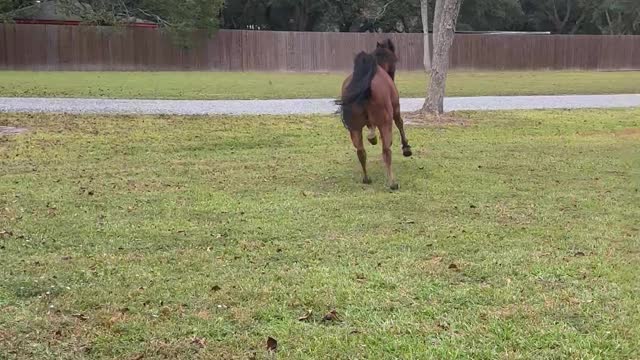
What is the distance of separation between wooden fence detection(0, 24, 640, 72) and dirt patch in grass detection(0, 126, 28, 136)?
78.0 feet

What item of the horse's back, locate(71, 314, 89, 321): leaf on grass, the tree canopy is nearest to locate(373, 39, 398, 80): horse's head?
the horse's back

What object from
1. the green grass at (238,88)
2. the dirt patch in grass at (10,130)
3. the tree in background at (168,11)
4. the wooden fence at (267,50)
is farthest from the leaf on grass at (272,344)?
the tree in background at (168,11)

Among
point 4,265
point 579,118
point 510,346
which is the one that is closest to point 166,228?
point 4,265

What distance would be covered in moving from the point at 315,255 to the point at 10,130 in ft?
30.0

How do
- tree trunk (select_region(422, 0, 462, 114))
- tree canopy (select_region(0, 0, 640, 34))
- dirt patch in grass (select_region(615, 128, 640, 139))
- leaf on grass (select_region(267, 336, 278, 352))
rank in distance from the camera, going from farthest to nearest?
1. tree canopy (select_region(0, 0, 640, 34))
2. tree trunk (select_region(422, 0, 462, 114))
3. dirt patch in grass (select_region(615, 128, 640, 139))
4. leaf on grass (select_region(267, 336, 278, 352))

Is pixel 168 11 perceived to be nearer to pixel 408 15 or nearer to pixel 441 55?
pixel 408 15

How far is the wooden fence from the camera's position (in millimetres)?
36312

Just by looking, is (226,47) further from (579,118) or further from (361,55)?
(361,55)

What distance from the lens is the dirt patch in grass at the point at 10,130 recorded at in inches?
497

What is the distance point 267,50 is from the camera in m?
39.5

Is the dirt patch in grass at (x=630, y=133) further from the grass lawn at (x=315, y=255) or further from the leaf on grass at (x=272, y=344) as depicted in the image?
the leaf on grass at (x=272, y=344)

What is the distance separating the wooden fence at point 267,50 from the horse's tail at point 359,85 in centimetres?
2998

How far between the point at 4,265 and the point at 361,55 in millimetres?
4368

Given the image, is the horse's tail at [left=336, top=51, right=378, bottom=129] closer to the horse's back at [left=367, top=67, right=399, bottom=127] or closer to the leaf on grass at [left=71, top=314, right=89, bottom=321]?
the horse's back at [left=367, top=67, right=399, bottom=127]
